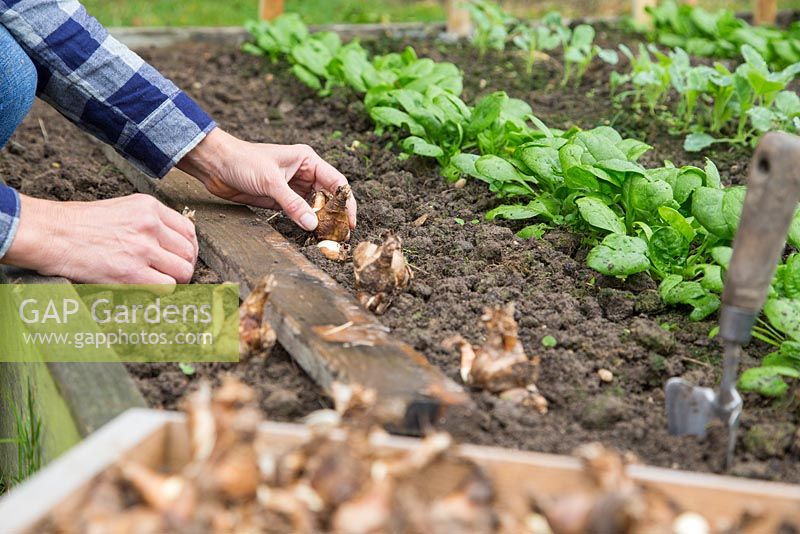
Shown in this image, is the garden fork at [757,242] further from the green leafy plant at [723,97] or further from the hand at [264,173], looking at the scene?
the green leafy plant at [723,97]

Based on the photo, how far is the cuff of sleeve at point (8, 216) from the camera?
1.79m

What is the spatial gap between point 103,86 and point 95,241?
21.6 inches

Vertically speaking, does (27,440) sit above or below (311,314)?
below

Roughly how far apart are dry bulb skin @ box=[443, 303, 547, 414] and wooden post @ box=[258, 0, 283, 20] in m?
3.39

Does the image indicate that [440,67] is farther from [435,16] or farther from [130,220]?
[435,16]

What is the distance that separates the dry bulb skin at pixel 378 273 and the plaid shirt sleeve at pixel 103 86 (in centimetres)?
60

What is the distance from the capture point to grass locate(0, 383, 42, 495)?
1.80 m

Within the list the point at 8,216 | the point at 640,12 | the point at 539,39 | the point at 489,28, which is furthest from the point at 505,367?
the point at 640,12

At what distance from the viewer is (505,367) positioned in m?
1.66

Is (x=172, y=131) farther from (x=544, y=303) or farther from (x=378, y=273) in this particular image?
(x=544, y=303)

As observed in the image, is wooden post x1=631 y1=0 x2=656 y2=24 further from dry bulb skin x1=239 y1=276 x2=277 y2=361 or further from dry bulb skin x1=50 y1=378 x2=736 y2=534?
dry bulb skin x1=50 y1=378 x2=736 y2=534

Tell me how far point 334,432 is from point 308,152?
1.26 metres

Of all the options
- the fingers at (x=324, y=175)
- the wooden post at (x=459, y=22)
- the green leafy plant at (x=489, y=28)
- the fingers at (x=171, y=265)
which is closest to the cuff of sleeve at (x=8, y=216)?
the fingers at (x=171, y=265)

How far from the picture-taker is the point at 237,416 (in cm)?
111
